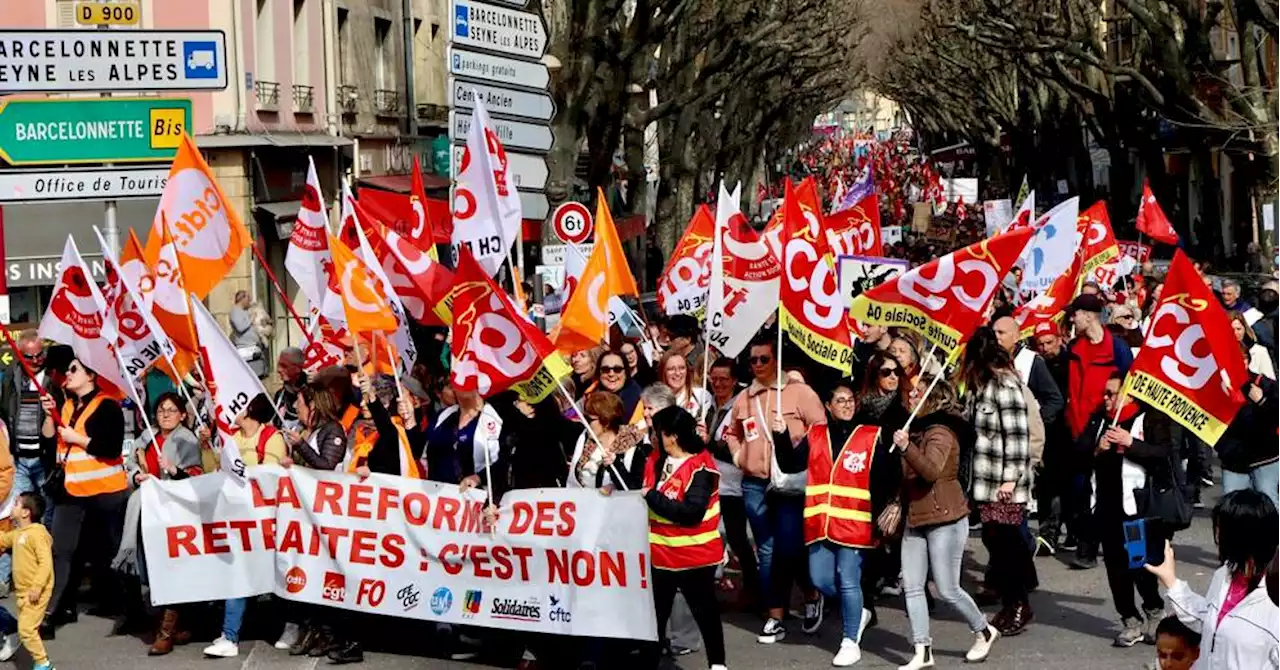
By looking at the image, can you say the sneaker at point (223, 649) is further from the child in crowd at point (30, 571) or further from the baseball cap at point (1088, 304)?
the baseball cap at point (1088, 304)

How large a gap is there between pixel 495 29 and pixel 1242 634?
1056 centimetres

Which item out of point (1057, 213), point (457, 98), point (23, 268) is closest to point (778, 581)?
point (457, 98)

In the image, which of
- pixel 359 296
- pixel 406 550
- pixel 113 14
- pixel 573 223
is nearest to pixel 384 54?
pixel 573 223

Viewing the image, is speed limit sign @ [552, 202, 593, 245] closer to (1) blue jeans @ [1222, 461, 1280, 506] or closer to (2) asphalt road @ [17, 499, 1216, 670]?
(2) asphalt road @ [17, 499, 1216, 670]

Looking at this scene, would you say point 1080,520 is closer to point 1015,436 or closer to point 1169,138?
point 1015,436

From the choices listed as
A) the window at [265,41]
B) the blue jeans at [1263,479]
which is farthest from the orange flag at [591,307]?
the window at [265,41]

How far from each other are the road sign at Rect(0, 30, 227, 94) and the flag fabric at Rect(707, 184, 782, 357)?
3.20 m

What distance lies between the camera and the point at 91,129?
12664 mm

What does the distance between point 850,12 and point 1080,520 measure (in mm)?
49550

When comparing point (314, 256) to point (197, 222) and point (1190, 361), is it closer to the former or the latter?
point (197, 222)

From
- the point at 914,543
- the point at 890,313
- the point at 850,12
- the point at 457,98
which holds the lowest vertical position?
the point at 914,543

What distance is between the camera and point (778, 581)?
36.1 ft

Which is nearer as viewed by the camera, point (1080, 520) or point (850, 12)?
point (1080, 520)

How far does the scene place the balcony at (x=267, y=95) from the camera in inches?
1170
